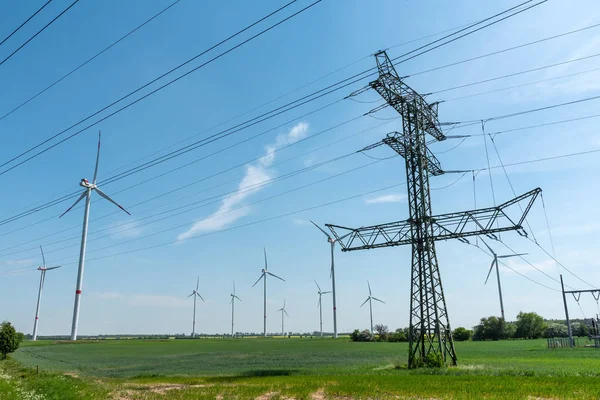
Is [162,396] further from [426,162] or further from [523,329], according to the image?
[523,329]

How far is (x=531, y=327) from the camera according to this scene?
117938 millimetres

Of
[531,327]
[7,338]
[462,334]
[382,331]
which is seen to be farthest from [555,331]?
[7,338]

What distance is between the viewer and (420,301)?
35.9m

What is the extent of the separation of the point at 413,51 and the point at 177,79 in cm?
1133

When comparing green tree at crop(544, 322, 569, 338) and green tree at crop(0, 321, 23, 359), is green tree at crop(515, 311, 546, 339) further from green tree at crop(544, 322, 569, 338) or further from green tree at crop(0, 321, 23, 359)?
green tree at crop(0, 321, 23, 359)

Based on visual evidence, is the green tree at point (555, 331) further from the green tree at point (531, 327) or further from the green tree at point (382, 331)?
the green tree at point (382, 331)

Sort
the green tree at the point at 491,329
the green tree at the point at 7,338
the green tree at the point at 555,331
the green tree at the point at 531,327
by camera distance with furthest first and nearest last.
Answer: the green tree at the point at 491,329
the green tree at the point at 531,327
the green tree at the point at 555,331
the green tree at the point at 7,338

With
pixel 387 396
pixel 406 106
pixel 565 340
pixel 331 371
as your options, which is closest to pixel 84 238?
pixel 331 371

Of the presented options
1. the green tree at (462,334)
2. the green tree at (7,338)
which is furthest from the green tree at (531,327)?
the green tree at (7,338)

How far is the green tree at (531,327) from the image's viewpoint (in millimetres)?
117750

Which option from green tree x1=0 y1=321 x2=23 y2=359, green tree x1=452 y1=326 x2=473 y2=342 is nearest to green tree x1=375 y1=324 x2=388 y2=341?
green tree x1=452 y1=326 x2=473 y2=342

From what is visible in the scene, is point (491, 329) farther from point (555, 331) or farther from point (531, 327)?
point (555, 331)

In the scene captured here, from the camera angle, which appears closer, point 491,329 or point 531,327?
point 531,327

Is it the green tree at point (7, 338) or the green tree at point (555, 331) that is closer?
the green tree at point (7, 338)
